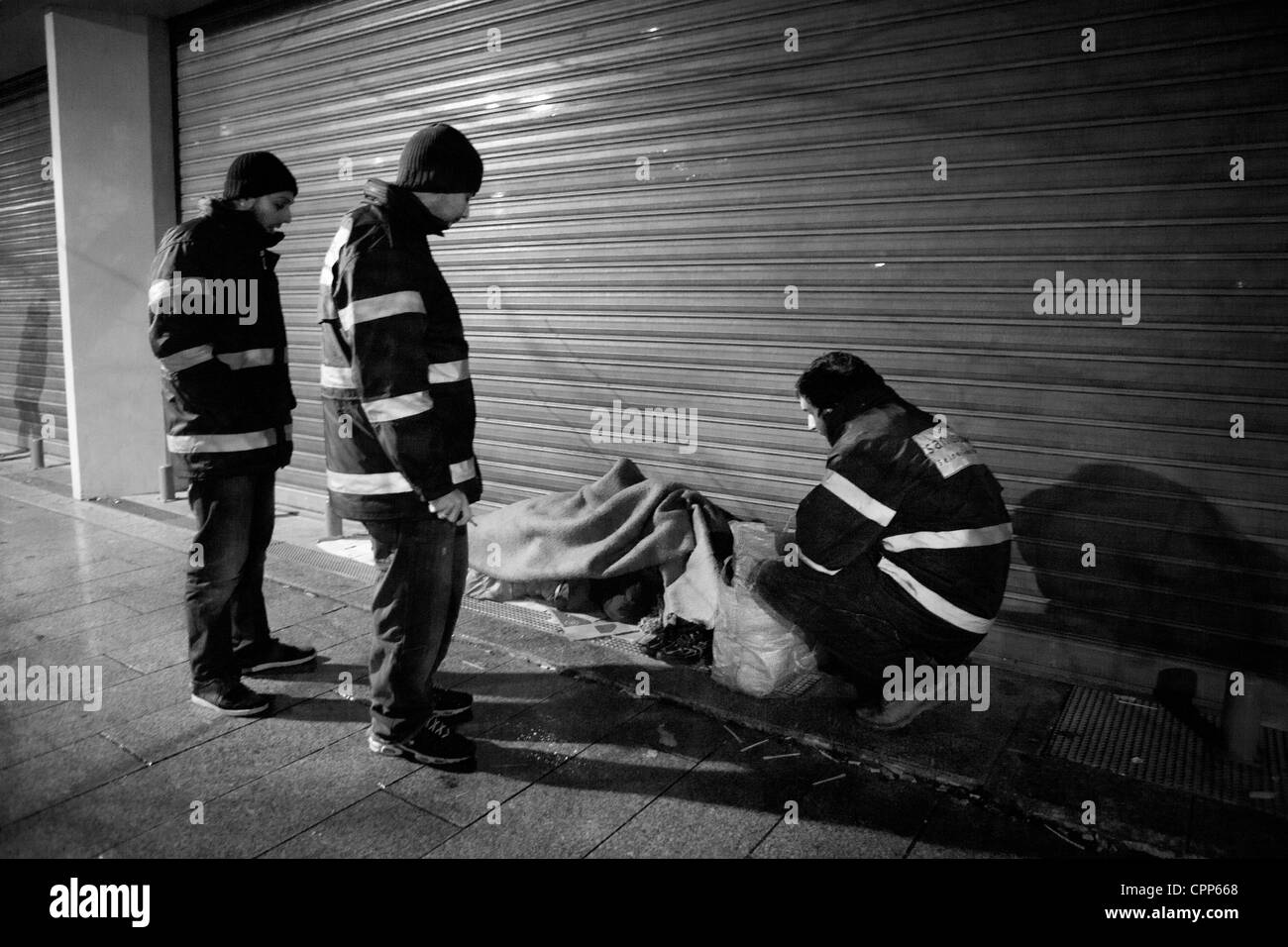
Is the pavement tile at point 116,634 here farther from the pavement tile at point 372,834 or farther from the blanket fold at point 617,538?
the pavement tile at point 372,834

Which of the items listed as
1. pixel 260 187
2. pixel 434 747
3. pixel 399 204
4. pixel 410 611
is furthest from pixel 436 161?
pixel 434 747

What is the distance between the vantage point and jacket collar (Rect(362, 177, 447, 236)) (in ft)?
10.6

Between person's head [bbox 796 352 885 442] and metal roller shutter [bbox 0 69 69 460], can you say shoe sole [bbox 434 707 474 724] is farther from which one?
metal roller shutter [bbox 0 69 69 460]

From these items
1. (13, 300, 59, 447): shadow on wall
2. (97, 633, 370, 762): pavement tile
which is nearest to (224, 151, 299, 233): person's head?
(97, 633, 370, 762): pavement tile

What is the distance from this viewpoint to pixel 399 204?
128 inches

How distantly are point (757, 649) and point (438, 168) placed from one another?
7.93 ft

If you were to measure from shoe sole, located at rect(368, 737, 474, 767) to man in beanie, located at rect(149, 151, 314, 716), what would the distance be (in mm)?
716

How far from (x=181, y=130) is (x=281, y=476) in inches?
141

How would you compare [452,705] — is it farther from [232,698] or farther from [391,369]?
[391,369]

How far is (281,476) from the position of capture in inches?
312
